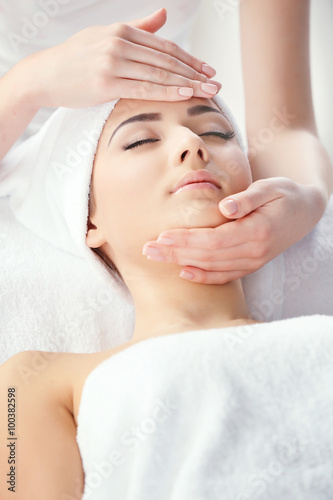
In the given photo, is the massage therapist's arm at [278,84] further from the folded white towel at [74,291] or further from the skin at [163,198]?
the skin at [163,198]

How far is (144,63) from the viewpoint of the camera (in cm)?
115

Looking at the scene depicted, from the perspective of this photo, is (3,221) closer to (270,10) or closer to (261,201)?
(261,201)

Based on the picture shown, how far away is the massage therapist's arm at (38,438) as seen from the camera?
36.8 inches

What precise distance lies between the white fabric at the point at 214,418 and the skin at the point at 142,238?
79mm

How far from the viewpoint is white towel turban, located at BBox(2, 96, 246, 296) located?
1252mm

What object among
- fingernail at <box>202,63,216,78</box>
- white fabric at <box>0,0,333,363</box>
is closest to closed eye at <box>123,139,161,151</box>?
fingernail at <box>202,63,216,78</box>

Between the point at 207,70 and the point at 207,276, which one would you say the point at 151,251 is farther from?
the point at 207,70

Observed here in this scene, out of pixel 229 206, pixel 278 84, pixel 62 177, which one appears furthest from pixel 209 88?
pixel 278 84

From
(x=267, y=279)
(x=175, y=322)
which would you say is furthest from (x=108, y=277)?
(x=267, y=279)

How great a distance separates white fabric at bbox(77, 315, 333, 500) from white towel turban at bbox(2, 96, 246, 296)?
0.40m

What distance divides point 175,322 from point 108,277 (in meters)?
0.27

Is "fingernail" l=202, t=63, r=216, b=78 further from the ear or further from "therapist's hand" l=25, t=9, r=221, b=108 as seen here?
the ear

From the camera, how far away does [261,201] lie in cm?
116

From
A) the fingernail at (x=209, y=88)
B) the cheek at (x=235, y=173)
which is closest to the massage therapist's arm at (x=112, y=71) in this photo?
the fingernail at (x=209, y=88)
